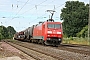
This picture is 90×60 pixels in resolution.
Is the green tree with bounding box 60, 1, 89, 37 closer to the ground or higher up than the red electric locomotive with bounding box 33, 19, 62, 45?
higher up

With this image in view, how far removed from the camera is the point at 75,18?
84750mm

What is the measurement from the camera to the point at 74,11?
90.2 m

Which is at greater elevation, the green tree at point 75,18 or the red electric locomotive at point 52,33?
the green tree at point 75,18

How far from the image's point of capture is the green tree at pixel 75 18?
84.2m

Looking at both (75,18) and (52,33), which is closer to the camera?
(52,33)

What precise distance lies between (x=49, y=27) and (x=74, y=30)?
177ft

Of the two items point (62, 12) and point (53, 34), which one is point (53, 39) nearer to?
point (53, 34)

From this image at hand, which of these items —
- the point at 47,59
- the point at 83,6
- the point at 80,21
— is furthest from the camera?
the point at 83,6

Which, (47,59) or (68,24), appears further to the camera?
(68,24)

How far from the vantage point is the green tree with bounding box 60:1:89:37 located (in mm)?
84250

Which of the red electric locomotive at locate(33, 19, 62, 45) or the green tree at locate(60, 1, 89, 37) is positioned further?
the green tree at locate(60, 1, 89, 37)

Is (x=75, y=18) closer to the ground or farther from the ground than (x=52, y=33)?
farther from the ground

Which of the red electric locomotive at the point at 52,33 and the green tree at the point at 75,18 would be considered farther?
the green tree at the point at 75,18

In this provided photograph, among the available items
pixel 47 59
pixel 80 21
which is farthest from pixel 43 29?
pixel 80 21
